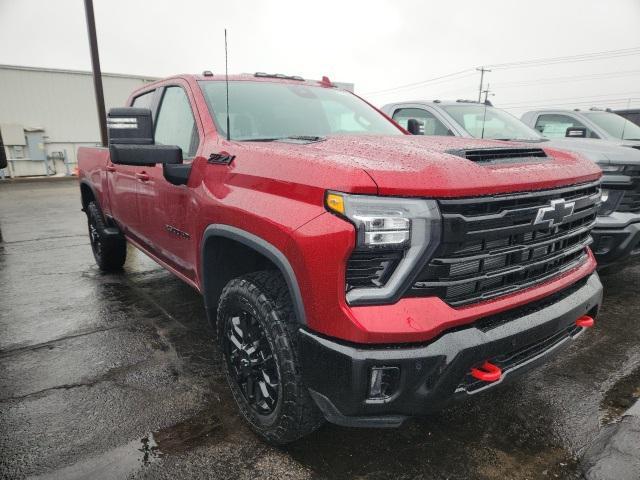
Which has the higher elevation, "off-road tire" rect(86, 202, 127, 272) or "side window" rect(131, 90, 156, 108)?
"side window" rect(131, 90, 156, 108)

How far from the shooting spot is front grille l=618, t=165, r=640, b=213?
12.7 ft

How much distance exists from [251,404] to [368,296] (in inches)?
39.0

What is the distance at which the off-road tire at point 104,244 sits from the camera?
4.67 m

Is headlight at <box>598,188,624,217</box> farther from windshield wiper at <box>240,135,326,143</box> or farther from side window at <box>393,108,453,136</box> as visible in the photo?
windshield wiper at <box>240,135,326,143</box>

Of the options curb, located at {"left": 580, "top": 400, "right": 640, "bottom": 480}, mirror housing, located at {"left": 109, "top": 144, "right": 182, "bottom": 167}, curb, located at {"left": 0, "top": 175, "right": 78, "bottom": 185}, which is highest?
mirror housing, located at {"left": 109, "top": 144, "right": 182, "bottom": 167}

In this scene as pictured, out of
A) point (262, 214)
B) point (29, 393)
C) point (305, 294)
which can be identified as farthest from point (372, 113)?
A: point (29, 393)

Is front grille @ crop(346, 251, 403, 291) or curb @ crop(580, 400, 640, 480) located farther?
curb @ crop(580, 400, 640, 480)

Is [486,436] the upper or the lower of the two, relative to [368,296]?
lower

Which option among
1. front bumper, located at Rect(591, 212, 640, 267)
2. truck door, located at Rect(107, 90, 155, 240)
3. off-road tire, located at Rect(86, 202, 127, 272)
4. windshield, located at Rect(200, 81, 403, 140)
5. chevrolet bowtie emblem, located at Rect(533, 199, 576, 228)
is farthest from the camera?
off-road tire, located at Rect(86, 202, 127, 272)

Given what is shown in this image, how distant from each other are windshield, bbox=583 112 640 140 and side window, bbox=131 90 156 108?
6.49 meters

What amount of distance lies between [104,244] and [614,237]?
4.96 metres

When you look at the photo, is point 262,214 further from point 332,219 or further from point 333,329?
point 333,329

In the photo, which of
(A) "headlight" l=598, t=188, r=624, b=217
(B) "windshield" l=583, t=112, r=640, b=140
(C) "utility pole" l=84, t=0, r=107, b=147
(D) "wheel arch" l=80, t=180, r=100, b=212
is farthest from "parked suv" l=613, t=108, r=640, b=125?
(C) "utility pole" l=84, t=0, r=107, b=147

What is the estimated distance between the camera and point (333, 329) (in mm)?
1610
